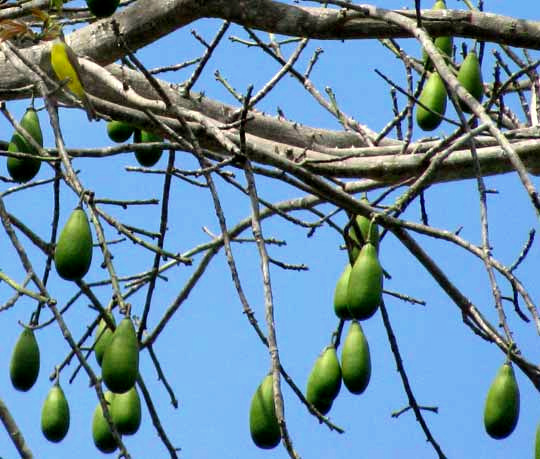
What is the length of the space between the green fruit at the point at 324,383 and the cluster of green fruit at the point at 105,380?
0.43 m

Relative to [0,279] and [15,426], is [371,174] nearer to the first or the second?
[0,279]

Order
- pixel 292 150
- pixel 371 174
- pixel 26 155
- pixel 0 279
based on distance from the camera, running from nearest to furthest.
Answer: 1. pixel 0 279
2. pixel 26 155
3. pixel 371 174
4. pixel 292 150

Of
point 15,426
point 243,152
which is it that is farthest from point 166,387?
point 15,426

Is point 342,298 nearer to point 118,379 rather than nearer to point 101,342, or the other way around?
point 101,342

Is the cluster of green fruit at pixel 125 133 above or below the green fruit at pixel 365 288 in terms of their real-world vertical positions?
above

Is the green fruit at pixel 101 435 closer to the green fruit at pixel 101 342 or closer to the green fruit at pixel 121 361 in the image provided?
the green fruit at pixel 101 342

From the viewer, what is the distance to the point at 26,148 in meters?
3.03

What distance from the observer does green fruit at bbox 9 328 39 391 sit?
9.18 ft

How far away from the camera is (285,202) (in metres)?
3.81

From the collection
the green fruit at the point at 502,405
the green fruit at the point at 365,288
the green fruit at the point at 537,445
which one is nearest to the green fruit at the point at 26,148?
the green fruit at the point at 365,288

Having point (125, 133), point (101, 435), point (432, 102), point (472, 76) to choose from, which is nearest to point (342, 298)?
point (101, 435)

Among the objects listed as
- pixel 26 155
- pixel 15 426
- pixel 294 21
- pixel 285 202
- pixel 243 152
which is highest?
pixel 294 21

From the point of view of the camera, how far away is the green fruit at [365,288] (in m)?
2.46

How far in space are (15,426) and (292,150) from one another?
1.82 meters
